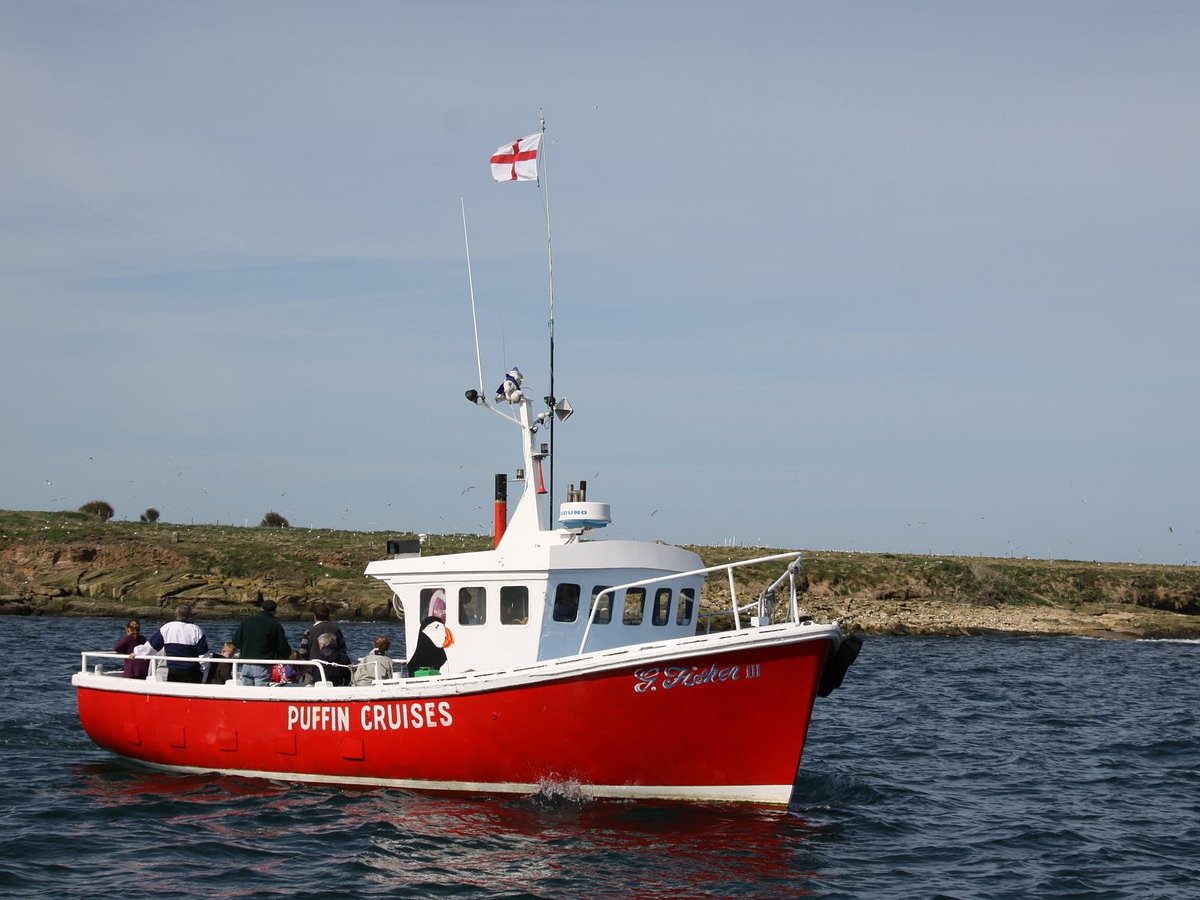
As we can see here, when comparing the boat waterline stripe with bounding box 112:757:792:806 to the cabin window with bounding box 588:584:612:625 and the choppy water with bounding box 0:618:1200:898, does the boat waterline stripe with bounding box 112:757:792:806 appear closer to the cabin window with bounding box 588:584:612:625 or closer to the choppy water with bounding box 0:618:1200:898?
the choppy water with bounding box 0:618:1200:898

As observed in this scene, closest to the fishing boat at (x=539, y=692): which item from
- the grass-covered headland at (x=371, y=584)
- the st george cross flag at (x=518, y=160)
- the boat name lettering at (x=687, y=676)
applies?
the boat name lettering at (x=687, y=676)

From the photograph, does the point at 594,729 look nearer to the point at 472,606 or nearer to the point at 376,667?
the point at 472,606

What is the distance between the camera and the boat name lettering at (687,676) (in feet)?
56.2

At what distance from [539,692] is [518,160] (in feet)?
31.9

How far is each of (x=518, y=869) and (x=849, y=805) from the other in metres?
6.27

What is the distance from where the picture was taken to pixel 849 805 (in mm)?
19281

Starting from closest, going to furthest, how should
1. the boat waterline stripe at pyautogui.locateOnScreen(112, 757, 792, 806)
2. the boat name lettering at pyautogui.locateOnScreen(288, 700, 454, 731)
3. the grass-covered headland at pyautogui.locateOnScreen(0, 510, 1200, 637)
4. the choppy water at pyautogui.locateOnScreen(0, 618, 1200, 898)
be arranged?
the choppy water at pyautogui.locateOnScreen(0, 618, 1200, 898), the boat waterline stripe at pyautogui.locateOnScreen(112, 757, 792, 806), the boat name lettering at pyautogui.locateOnScreen(288, 700, 454, 731), the grass-covered headland at pyautogui.locateOnScreen(0, 510, 1200, 637)

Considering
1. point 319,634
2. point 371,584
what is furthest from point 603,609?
point 371,584

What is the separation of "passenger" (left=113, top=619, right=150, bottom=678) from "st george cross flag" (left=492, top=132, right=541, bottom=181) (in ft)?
32.0

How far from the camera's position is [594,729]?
17.5 meters

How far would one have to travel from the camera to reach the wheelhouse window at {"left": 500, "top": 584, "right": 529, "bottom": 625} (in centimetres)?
1920

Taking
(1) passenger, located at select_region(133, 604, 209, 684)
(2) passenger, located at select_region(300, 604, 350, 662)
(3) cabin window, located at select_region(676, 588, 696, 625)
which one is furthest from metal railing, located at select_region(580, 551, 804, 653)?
(1) passenger, located at select_region(133, 604, 209, 684)

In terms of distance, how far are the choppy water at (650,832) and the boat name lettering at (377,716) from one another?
0.98 meters

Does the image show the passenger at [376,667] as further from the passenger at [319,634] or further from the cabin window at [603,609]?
the cabin window at [603,609]
